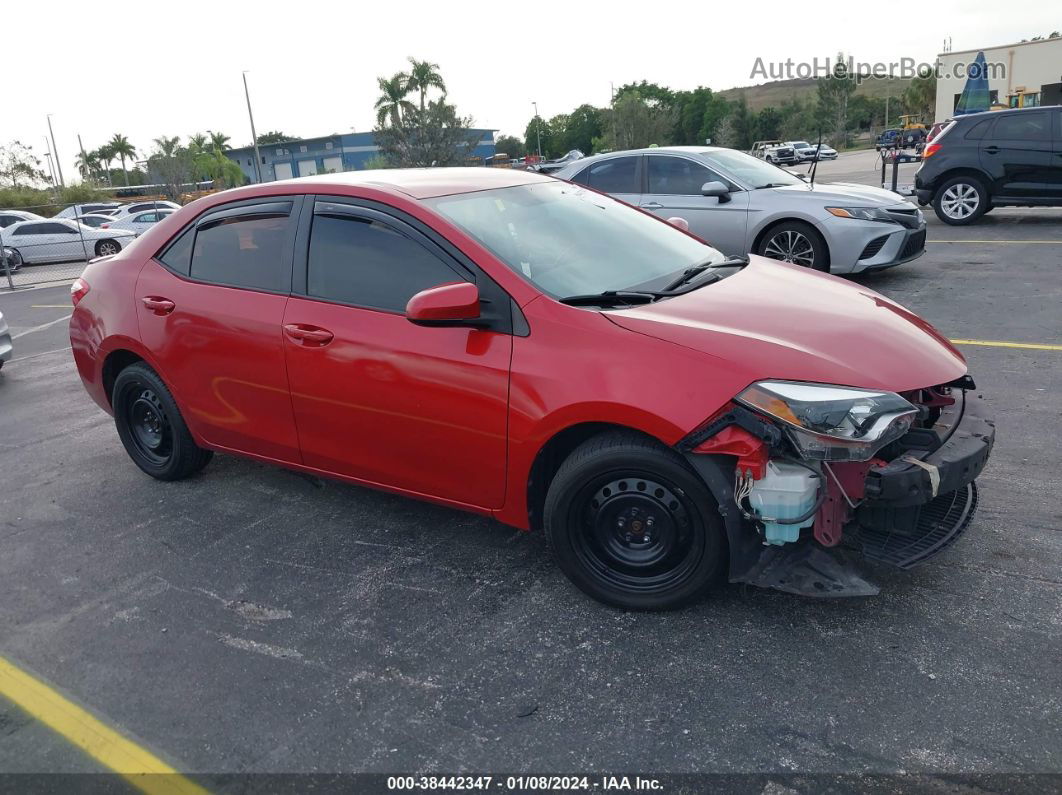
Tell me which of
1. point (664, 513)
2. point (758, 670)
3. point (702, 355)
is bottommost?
point (758, 670)

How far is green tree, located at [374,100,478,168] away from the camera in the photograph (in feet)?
173

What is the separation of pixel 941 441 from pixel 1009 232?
10.9 m

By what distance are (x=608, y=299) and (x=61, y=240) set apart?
2338 centimetres

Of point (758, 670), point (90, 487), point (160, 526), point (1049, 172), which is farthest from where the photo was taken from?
point (1049, 172)

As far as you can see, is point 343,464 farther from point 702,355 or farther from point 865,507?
point 865,507

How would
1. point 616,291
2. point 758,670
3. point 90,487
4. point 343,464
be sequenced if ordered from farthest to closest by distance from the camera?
1. point 90,487
2. point 343,464
3. point 616,291
4. point 758,670

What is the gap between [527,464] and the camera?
328 centimetres

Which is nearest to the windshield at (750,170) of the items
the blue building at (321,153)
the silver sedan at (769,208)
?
the silver sedan at (769,208)

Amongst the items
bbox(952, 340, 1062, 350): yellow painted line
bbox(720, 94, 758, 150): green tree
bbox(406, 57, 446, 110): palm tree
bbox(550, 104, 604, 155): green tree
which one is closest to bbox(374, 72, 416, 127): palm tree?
bbox(406, 57, 446, 110): palm tree

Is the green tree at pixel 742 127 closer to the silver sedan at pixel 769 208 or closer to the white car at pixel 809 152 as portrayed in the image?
the white car at pixel 809 152

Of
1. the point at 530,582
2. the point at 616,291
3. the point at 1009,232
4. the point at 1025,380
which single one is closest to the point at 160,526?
the point at 530,582

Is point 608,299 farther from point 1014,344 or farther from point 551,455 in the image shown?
point 1014,344

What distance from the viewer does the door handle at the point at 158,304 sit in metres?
4.39

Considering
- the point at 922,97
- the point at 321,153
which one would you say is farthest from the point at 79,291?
the point at 321,153
